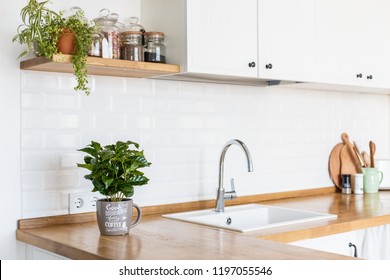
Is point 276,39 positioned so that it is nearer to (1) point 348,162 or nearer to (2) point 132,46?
(2) point 132,46

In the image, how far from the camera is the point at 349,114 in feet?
12.4

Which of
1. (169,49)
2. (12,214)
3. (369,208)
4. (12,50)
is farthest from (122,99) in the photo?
(369,208)

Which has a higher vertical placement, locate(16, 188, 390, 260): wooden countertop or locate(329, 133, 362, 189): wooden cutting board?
locate(329, 133, 362, 189): wooden cutting board

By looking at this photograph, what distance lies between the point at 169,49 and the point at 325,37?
0.95 meters

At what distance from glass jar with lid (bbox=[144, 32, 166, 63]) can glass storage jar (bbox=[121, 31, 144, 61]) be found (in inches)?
1.7

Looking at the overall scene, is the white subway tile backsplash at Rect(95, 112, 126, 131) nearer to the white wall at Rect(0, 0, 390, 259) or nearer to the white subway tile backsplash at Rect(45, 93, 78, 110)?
the white wall at Rect(0, 0, 390, 259)

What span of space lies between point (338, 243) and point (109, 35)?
1400mm

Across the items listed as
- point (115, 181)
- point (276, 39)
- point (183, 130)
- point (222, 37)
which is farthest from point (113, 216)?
point (276, 39)

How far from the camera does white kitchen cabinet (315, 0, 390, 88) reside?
3064mm

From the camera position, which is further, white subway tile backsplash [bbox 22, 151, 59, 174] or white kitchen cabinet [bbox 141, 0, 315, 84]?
white kitchen cabinet [bbox 141, 0, 315, 84]

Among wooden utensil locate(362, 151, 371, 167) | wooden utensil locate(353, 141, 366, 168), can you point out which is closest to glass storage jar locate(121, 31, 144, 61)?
wooden utensil locate(353, 141, 366, 168)

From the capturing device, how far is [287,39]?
287 cm

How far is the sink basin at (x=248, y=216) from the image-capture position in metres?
2.67

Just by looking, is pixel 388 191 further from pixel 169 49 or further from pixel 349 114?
pixel 169 49
